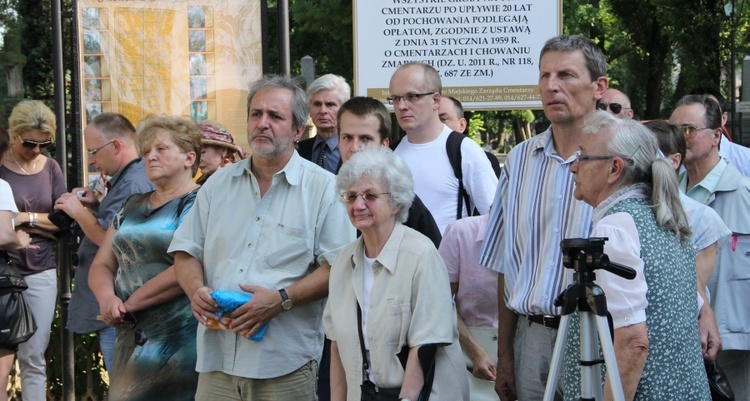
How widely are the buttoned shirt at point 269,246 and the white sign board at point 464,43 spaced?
2.72 meters

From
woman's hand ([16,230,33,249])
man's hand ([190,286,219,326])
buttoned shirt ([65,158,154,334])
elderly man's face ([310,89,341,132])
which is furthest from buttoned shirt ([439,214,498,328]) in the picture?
woman's hand ([16,230,33,249])

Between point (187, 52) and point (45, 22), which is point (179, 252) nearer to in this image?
point (187, 52)

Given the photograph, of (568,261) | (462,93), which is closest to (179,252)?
(568,261)

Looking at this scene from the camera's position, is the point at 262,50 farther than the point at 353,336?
Yes

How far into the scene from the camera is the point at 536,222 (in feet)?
13.0

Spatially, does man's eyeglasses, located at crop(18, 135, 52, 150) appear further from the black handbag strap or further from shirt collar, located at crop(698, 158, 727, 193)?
shirt collar, located at crop(698, 158, 727, 193)

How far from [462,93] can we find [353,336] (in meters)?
3.59

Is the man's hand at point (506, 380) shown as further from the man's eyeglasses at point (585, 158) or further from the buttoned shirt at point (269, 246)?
the man's eyeglasses at point (585, 158)

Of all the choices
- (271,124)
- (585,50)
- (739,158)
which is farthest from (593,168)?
(739,158)

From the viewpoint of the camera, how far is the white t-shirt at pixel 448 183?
5277mm

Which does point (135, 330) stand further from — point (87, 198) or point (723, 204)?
point (723, 204)

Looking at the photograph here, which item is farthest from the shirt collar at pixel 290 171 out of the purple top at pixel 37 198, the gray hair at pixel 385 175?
the purple top at pixel 37 198

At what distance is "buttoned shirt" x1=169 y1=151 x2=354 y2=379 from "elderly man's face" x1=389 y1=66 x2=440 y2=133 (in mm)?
1035

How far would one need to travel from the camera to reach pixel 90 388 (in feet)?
23.7
